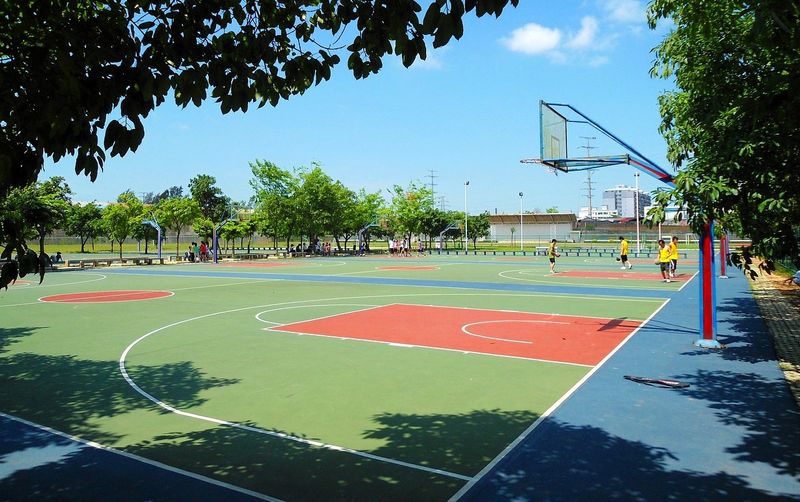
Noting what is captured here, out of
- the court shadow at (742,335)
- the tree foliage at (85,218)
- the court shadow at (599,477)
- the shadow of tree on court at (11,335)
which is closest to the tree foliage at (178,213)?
the tree foliage at (85,218)

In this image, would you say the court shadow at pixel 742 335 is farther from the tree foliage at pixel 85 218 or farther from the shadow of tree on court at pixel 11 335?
the tree foliage at pixel 85 218

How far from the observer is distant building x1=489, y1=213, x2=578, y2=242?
94.4 meters

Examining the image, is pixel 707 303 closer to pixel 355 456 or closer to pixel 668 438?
pixel 668 438

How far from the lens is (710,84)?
9.32 m

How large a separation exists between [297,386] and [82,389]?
3.18 m

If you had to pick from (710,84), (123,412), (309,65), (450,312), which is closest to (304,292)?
(450,312)

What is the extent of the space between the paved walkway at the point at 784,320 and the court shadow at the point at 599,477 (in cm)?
306

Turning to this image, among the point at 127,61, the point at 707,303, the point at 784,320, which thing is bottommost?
the point at 784,320

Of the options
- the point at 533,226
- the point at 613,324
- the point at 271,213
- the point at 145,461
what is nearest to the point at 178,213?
the point at 271,213

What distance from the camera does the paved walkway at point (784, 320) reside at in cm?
928

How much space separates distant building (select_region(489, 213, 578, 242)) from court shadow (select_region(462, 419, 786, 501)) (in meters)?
86.8

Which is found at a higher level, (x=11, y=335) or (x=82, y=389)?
(x=11, y=335)

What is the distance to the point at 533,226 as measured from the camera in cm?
9669

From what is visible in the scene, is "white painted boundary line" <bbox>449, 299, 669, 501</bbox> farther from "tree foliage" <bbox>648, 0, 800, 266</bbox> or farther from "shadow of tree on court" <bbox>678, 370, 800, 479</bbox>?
"tree foliage" <bbox>648, 0, 800, 266</bbox>
